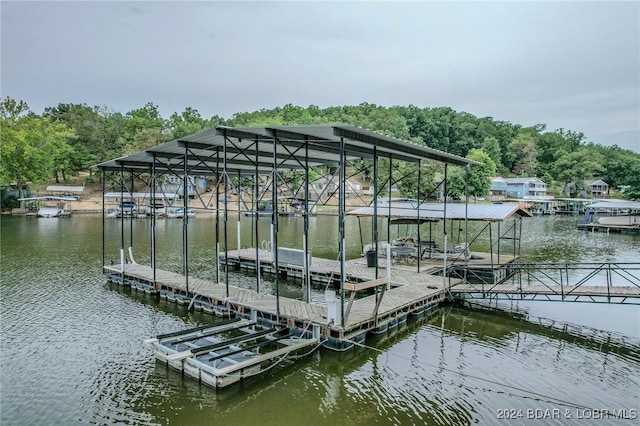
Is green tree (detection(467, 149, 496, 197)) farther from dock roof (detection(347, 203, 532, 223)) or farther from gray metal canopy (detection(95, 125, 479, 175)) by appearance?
gray metal canopy (detection(95, 125, 479, 175))

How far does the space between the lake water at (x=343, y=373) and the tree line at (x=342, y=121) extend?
26947mm

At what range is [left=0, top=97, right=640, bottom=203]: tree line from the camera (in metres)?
50.6

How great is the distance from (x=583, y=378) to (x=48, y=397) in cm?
1031

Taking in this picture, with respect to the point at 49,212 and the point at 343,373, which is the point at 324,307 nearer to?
the point at 343,373

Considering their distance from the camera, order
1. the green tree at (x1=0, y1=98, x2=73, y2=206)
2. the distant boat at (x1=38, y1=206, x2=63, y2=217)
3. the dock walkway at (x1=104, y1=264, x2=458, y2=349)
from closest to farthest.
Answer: the dock walkway at (x1=104, y1=264, x2=458, y2=349), the distant boat at (x1=38, y1=206, x2=63, y2=217), the green tree at (x1=0, y1=98, x2=73, y2=206)

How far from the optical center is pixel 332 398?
743 centimetres

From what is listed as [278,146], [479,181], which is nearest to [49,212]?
[278,146]

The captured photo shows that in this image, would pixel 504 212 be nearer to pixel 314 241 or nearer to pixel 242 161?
pixel 242 161

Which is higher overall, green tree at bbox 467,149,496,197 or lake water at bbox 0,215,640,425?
green tree at bbox 467,149,496,197

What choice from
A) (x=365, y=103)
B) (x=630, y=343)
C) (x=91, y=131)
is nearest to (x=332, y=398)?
(x=630, y=343)

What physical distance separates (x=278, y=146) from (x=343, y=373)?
800cm

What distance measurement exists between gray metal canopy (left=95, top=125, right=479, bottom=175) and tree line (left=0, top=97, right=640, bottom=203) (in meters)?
23.0

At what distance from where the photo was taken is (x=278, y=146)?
45.1ft

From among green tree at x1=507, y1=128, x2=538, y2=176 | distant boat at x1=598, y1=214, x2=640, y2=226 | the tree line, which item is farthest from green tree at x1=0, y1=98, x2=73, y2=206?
green tree at x1=507, y1=128, x2=538, y2=176
